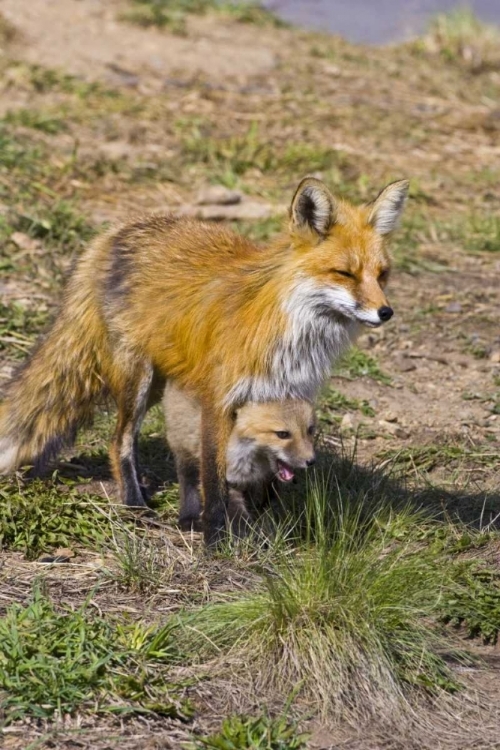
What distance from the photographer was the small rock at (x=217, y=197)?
10406 millimetres

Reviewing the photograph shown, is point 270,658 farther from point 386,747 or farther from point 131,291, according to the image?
point 131,291

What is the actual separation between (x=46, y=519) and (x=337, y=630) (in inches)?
72.4

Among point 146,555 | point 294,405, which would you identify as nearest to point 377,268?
point 294,405

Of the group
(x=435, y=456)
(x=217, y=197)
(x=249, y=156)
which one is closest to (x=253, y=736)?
(x=435, y=456)

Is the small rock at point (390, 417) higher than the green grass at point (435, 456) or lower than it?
lower

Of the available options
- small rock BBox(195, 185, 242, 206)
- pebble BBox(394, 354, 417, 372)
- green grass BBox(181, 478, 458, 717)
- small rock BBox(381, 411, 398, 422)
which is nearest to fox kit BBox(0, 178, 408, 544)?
green grass BBox(181, 478, 458, 717)

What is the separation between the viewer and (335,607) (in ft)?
15.7

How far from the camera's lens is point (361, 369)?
8258 millimetres

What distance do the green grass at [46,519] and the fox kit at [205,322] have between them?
27 centimetres

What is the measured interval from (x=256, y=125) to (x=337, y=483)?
6983mm

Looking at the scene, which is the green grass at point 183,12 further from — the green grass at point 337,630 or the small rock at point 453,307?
the green grass at point 337,630

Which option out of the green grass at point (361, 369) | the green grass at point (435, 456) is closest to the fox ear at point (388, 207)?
the green grass at point (435, 456)

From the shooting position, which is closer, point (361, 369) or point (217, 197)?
point (361, 369)

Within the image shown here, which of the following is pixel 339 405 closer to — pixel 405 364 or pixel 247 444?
pixel 405 364
